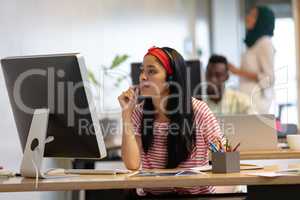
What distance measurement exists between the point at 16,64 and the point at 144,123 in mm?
768

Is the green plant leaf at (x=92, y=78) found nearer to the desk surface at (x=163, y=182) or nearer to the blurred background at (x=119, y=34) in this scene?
the blurred background at (x=119, y=34)

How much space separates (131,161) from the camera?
2.53 metres

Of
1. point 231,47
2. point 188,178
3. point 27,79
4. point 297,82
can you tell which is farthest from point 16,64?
point 231,47

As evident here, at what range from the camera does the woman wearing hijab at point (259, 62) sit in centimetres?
515

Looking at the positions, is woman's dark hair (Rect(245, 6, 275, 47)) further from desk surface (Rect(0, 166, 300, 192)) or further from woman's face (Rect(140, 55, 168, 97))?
desk surface (Rect(0, 166, 300, 192))

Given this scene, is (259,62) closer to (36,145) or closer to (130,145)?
(130,145)

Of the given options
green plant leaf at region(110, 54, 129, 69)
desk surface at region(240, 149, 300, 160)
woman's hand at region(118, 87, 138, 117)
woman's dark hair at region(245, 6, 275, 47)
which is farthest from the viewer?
woman's dark hair at region(245, 6, 275, 47)

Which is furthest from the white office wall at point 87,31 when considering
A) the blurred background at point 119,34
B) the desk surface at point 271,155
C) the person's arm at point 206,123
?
the desk surface at point 271,155

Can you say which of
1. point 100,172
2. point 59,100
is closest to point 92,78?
point 100,172

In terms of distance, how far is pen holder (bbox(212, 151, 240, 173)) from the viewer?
209cm

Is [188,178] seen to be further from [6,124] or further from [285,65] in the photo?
[285,65]

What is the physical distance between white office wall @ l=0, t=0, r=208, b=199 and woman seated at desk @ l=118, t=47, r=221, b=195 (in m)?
0.59

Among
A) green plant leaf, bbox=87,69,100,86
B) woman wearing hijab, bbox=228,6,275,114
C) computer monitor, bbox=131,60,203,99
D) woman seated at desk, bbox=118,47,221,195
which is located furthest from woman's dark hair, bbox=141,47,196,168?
woman wearing hijab, bbox=228,6,275,114

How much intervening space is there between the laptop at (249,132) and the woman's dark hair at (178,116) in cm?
52
